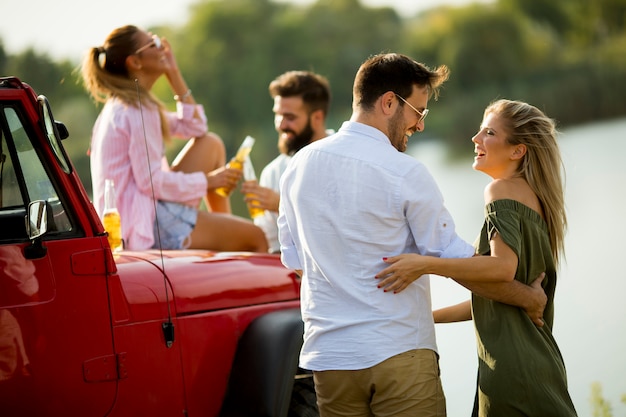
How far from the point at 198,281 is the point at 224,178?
1.07 meters

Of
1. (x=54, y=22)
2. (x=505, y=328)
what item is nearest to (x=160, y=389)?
(x=505, y=328)

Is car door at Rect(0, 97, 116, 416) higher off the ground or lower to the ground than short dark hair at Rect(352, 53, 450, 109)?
lower

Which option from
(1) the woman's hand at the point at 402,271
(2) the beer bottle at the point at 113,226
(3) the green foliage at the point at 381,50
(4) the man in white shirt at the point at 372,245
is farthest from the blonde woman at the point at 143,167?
(3) the green foliage at the point at 381,50

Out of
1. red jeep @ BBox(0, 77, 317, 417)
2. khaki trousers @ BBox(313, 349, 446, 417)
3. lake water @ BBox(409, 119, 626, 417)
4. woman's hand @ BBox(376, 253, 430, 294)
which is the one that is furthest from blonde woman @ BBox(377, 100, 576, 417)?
red jeep @ BBox(0, 77, 317, 417)

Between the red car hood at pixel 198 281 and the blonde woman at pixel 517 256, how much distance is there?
43.4 inches

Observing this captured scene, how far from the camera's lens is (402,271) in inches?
121

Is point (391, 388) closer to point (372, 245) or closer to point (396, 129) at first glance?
point (372, 245)

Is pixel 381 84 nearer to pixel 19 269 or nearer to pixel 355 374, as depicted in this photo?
pixel 355 374

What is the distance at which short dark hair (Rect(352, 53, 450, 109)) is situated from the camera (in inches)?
128

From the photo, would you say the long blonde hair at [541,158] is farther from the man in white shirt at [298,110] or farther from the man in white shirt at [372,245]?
the man in white shirt at [298,110]

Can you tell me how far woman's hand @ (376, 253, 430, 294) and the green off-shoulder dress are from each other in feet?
1.37

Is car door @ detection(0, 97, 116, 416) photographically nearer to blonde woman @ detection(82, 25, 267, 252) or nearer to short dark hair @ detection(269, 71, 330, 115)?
blonde woman @ detection(82, 25, 267, 252)

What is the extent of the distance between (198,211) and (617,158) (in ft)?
30.1

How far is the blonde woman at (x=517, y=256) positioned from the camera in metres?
3.37
